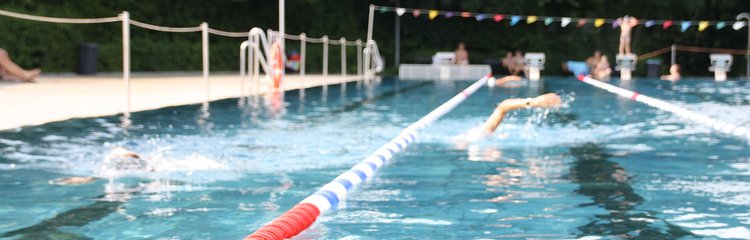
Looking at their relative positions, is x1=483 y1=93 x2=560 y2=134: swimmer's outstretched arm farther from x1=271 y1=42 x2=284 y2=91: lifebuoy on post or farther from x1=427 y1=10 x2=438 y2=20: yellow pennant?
x1=427 y1=10 x2=438 y2=20: yellow pennant

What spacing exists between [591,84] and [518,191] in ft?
55.8

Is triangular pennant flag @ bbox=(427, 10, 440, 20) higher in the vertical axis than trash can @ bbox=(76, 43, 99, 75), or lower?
higher

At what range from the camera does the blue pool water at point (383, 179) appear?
455cm

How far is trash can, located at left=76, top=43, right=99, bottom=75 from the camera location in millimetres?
23570

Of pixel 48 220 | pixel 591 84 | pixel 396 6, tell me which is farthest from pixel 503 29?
pixel 48 220

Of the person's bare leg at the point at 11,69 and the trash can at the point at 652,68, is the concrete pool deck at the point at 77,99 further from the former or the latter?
the trash can at the point at 652,68

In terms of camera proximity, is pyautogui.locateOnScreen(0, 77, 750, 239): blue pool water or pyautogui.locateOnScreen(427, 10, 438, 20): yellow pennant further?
pyautogui.locateOnScreen(427, 10, 438, 20): yellow pennant

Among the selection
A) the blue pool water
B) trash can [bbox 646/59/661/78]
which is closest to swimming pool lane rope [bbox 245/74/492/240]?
the blue pool water

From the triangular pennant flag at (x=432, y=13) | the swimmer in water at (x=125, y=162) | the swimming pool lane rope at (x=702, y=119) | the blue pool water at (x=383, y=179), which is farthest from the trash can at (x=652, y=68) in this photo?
the swimmer in water at (x=125, y=162)

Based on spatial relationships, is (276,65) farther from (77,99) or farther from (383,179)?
(383,179)

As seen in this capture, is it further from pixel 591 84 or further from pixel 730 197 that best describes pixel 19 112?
pixel 591 84

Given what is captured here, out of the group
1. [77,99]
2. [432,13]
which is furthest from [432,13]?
[77,99]

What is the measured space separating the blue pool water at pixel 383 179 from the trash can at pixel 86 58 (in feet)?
→ 42.5

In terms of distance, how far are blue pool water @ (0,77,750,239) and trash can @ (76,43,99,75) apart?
12960 mm
